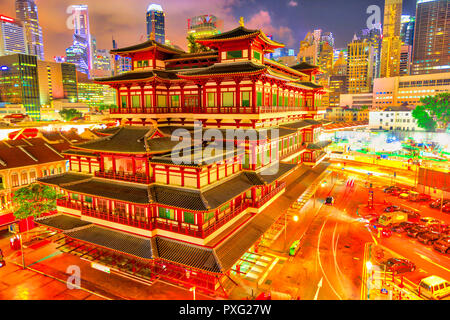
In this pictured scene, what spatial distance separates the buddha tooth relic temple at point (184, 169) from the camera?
1005 inches

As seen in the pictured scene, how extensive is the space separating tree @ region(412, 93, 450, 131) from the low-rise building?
40.1 ft

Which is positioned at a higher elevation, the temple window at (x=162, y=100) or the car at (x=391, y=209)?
the temple window at (x=162, y=100)

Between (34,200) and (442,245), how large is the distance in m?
51.5

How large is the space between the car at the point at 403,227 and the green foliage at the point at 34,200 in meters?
47.1

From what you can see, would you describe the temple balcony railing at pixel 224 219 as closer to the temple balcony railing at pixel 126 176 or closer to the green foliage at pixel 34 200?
the temple balcony railing at pixel 126 176

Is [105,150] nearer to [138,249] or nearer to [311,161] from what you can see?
[138,249]

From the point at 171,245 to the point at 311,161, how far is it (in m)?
38.3

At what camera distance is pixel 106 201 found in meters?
30.3

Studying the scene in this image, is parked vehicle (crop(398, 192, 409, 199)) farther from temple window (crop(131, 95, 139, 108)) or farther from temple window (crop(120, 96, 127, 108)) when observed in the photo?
temple window (crop(120, 96, 127, 108))

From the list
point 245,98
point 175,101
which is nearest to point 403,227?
point 245,98

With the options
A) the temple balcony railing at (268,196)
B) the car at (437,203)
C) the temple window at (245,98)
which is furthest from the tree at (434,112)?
the temple window at (245,98)

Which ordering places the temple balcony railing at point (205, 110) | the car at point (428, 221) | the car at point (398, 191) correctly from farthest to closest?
the car at point (398, 191) → the car at point (428, 221) → the temple balcony railing at point (205, 110)

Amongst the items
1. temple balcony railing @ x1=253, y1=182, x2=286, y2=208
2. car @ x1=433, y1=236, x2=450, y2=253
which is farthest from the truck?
temple balcony railing @ x1=253, y1=182, x2=286, y2=208

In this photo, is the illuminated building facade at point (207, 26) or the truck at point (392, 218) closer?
the truck at point (392, 218)
